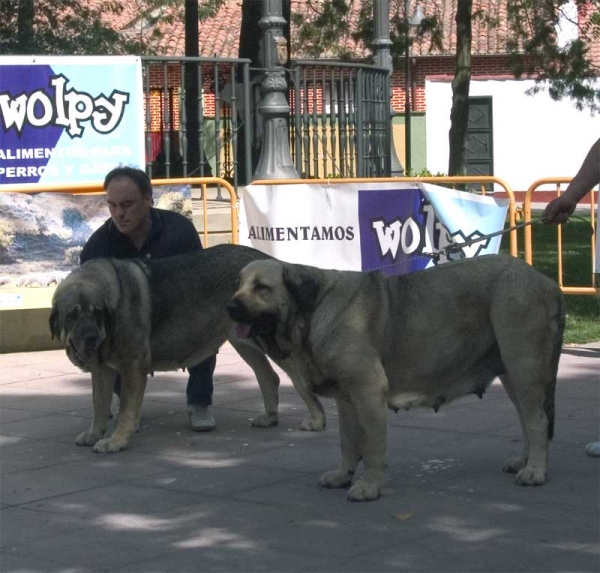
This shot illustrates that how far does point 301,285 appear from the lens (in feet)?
18.5

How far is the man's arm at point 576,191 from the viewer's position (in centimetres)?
636

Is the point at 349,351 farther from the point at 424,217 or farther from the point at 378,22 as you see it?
the point at 378,22

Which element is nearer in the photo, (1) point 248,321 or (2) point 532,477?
(1) point 248,321

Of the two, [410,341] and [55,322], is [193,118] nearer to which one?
[55,322]

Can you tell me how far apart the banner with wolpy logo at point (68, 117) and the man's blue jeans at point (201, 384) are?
399 centimetres

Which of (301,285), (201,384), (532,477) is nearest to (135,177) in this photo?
(201,384)

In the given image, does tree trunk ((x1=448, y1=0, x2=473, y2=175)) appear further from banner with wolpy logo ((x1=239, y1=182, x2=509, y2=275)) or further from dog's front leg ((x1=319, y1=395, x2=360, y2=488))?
dog's front leg ((x1=319, y1=395, x2=360, y2=488))

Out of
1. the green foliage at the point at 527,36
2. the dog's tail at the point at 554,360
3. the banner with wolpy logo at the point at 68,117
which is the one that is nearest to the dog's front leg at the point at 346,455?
the dog's tail at the point at 554,360

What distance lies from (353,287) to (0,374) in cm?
456

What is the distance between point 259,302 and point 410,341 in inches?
33.8

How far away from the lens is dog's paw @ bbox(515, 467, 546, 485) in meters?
6.00

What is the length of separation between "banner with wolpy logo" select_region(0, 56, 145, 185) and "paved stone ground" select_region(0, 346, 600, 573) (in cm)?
328

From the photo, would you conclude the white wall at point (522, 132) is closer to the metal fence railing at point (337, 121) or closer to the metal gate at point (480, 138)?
the metal gate at point (480, 138)

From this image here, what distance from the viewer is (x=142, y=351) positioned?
7.00m
